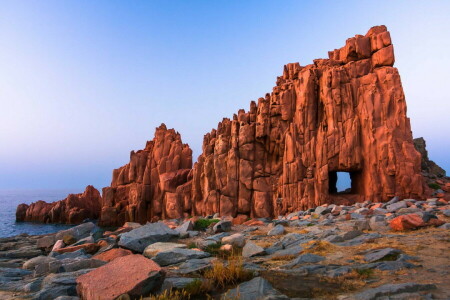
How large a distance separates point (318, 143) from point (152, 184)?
2712 centimetres

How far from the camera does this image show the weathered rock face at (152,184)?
44438mm

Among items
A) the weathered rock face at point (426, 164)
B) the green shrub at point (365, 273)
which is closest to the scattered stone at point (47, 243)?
Result: the green shrub at point (365, 273)

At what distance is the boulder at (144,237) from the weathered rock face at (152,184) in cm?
2807

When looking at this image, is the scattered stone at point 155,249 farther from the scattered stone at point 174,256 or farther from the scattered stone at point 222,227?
the scattered stone at point 222,227

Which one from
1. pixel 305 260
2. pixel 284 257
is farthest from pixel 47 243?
pixel 305 260

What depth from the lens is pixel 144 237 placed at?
12.8 metres

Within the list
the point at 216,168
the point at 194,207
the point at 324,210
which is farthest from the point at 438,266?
the point at 194,207

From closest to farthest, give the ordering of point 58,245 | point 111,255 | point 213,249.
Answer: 1. point 111,255
2. point 213,249
3. point 58,245

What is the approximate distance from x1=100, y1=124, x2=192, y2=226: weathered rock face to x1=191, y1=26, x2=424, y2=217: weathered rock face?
543cm

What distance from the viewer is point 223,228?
18.8 m

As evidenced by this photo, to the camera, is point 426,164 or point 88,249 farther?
point 426,164

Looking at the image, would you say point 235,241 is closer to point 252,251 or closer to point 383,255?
point 252,251

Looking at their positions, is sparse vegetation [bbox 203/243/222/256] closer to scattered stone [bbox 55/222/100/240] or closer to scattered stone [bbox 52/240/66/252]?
scattered stone [bbox 52/240/66/252]

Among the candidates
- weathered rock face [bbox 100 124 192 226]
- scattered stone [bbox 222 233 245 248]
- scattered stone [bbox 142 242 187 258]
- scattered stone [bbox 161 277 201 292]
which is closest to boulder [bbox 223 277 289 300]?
scattered stone [bbox 161 277 201 292]
